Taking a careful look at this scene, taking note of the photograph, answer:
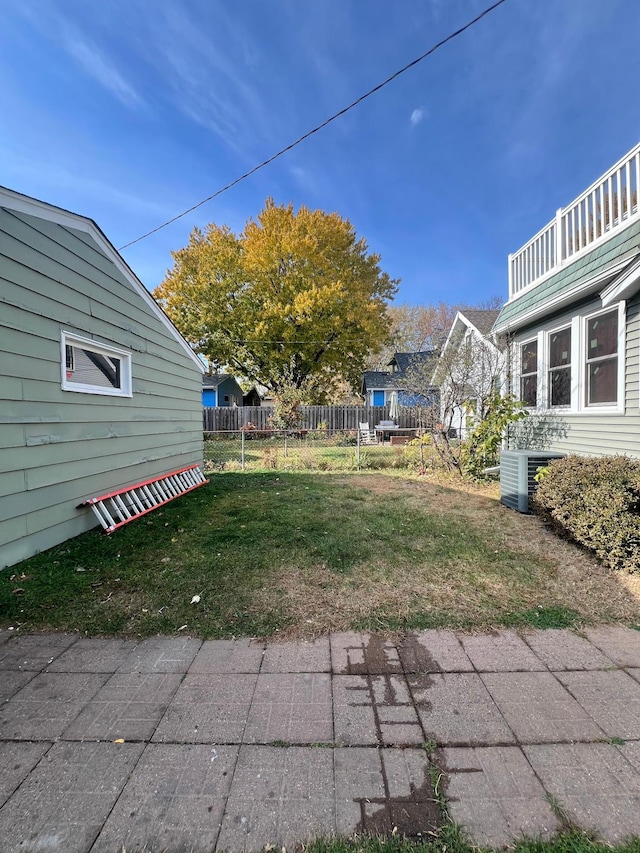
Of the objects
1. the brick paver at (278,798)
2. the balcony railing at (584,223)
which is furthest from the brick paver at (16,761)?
the balcony railing at (584,223)

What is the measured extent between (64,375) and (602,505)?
5.66 m

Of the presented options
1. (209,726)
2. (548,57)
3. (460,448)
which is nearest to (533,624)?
(209,726)

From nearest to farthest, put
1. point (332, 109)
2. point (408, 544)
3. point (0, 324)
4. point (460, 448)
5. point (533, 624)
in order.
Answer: point (533, 624)
point (0, 324)
point (408, 544)
point (332, 109)
point (460, 448)

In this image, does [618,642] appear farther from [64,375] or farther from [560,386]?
[64,375]

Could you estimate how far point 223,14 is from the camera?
5395 millimetres

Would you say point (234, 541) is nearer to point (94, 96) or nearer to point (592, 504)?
point (592, 504)

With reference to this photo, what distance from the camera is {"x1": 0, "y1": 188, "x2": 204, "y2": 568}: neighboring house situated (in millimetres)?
3406

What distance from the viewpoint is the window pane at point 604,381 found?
5059 mm

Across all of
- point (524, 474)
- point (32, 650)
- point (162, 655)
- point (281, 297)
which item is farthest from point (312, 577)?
point (281, 297)

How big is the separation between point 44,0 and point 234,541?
22.4ft

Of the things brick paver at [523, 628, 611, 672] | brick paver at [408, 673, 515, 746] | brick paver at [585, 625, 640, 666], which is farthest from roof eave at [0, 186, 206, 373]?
brick paver at [585, 625, 640, 666]

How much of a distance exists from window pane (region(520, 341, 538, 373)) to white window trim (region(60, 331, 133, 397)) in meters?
6.96

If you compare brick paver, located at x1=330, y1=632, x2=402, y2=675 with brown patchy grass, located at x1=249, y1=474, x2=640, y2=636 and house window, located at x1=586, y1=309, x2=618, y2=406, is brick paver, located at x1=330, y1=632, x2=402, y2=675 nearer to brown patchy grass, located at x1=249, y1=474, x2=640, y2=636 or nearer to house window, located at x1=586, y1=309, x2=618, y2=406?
brown patchy grass, located at x1=249, y1=474, x2=640, y2=636

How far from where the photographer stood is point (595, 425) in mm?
5211
